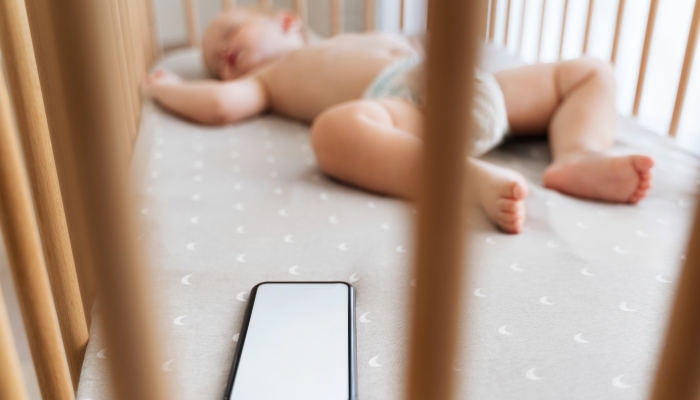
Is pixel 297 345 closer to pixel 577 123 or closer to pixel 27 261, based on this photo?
pixel 27 261

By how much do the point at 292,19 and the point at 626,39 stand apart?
86 centimetres

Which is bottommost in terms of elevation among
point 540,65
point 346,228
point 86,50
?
point 346,228

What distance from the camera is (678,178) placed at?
72cm

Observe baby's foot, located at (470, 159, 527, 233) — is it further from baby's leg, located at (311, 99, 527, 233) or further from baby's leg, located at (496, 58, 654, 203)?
baby's leg, located at (496, 58, 654, 203)

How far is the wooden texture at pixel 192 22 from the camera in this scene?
4.44 ft

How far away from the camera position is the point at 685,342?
240mm

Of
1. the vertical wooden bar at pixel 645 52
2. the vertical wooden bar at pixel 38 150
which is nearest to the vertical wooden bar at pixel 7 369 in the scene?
the vertical wooden bar at pixel 38 150

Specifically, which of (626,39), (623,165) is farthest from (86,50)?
(626,39)

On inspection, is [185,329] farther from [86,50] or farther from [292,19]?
[292,19]

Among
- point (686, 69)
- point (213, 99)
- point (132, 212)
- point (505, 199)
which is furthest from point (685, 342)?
point (213, 99)

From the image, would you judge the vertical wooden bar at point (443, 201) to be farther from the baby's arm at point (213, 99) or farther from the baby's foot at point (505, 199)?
the baby's arm at point (213, 99)

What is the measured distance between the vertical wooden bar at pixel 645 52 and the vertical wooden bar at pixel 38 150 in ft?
2.92

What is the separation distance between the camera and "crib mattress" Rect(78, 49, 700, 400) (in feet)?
1.34

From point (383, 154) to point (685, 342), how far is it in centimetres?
49
